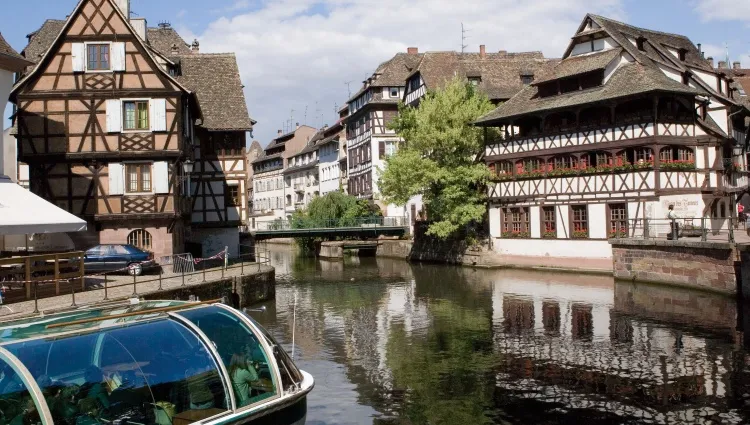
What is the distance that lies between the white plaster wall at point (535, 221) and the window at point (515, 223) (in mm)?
433

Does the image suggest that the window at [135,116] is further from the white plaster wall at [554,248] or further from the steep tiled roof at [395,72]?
the steep tiled roof at [395,72]

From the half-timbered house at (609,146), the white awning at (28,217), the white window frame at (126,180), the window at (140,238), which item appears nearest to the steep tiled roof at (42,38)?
the white window frame at (126,180)

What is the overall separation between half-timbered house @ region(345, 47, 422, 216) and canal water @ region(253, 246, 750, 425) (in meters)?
36.1

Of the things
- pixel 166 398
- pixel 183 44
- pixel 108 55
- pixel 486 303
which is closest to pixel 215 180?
pixel 108 55

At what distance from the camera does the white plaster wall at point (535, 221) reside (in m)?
43.7

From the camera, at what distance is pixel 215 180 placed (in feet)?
Answer: 138

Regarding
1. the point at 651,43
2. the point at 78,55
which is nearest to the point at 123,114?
the point at 78,55

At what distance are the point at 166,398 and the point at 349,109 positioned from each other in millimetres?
71659

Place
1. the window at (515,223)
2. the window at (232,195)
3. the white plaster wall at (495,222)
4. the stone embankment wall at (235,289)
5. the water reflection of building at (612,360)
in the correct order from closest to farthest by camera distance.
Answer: the water reflection of building at (612,360), the stone embankment wall at (235,289), the window at (232,195), the window at (515,223), the white plaster wall at (495,222)

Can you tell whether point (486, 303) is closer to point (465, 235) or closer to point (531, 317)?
point (531, 317)

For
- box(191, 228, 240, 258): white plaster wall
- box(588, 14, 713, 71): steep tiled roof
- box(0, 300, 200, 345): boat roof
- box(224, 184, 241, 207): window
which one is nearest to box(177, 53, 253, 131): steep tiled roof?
box(224, 184, 241, 207): window

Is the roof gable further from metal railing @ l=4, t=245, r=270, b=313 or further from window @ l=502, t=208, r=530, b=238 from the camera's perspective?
window @ l=502, t=208, r=530, b=238

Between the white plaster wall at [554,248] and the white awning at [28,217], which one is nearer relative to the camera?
the white awning at [28,217]

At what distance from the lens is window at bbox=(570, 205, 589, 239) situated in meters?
40.9
